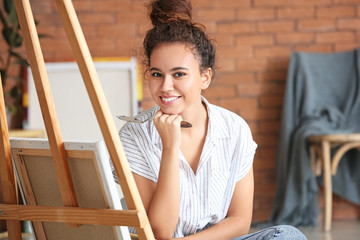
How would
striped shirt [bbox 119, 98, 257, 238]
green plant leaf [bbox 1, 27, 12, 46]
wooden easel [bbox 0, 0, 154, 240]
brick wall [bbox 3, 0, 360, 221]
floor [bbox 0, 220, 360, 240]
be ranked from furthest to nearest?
brick wall [bbox 3, 0, 360, 221] < green plant leaf [bbox 1, 27, 12, 46] < floor [bbox 0, 220, 360, 240] < striped shirt [bbox 119, 98, 257, 238] < wooden easel [bbox 0, 0, 154, 240]

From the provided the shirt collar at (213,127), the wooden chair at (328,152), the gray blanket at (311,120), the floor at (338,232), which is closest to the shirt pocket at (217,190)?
the shirt collar at (213,127)

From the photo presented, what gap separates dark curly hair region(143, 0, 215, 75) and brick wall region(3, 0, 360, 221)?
186 centimetres

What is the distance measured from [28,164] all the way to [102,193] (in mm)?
248

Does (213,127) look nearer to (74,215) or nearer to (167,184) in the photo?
(167,184)

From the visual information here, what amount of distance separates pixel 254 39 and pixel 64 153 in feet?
8.18

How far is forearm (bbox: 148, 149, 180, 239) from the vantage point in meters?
1.42

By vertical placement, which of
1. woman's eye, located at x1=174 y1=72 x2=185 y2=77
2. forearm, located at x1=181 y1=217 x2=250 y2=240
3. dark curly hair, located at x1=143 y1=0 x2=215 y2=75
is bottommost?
forearm, located at x1=181 y1=217 x2=250 y2=240

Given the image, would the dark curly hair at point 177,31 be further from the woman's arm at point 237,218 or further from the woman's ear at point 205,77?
the woman's arm at point 237,218

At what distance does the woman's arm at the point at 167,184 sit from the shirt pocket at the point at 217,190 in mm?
158

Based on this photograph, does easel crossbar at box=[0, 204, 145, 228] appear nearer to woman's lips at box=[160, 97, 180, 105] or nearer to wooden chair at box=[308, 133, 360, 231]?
woman's lips at box=[160, 97, 180, 105]

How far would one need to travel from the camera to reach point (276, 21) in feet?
11.6

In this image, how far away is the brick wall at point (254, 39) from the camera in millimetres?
3525

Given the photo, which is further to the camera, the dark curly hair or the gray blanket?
the gray blanket

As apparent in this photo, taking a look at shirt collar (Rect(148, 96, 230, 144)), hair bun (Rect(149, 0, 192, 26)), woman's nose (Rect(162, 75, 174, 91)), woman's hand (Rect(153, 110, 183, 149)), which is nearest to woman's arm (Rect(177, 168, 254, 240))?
shirt collar (Rect(148, 96, 230, 144))
